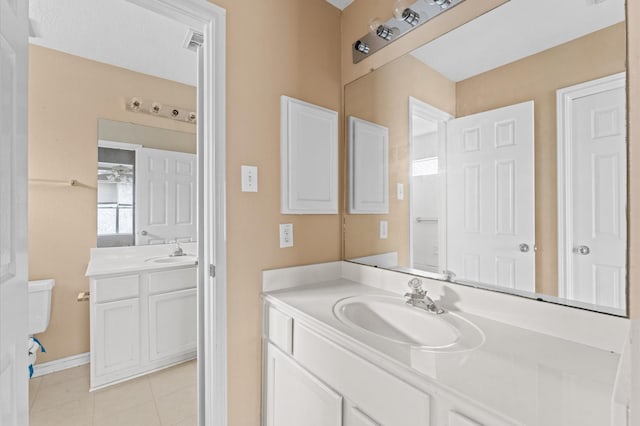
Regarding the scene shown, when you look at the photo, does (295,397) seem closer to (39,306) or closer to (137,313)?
(137,313)

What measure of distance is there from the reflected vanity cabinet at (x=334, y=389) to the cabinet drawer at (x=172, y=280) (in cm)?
123

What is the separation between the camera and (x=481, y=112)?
1.10m

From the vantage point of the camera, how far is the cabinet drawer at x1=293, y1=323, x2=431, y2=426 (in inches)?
27.6

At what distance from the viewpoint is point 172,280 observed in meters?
2.22

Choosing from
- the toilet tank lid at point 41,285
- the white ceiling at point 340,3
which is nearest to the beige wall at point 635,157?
the white ceiling at point 340,3

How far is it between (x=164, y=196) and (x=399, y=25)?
7.68ft

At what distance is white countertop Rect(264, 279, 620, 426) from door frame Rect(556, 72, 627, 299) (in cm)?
19

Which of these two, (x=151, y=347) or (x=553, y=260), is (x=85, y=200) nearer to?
(x=151, y=347)

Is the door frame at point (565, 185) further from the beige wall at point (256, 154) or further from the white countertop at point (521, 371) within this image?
the beige wall at point (256, 154)

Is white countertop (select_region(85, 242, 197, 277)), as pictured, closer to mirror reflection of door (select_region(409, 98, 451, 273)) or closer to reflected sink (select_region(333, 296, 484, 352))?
reflected sink (select_region(333, 296, 484, 352))

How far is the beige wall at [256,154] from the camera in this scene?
1.29 meters

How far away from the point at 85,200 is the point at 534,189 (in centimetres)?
289

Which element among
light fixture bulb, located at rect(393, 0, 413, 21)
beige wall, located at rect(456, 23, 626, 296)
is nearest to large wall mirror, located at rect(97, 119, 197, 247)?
light fixture bulb, located at rect(393, 0, 413, 21)

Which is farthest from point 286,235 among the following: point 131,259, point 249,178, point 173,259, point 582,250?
point 131,259
